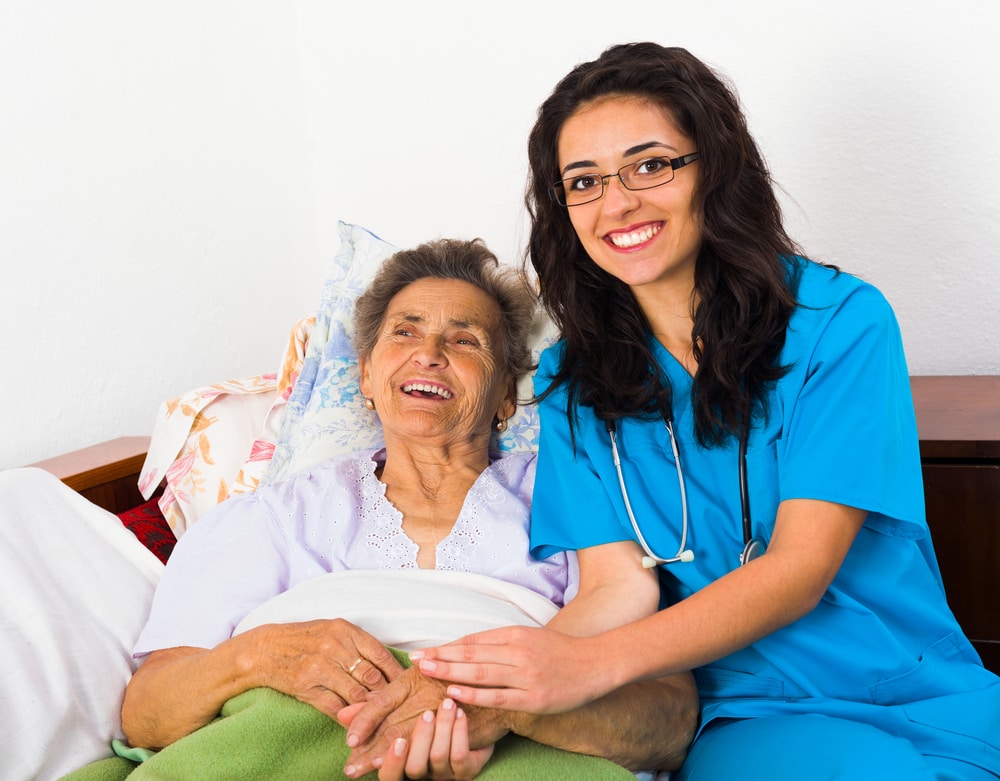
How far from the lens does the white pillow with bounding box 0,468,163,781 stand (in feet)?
4.29

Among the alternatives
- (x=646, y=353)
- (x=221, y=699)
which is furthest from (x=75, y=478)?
(x=646, y=353)

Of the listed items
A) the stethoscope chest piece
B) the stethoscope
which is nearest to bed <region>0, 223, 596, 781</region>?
the stethoscope

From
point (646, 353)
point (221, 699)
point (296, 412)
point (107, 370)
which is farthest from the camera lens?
point (107, 370)

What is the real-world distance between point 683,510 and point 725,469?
8cm

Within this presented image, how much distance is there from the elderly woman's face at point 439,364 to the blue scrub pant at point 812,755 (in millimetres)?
664

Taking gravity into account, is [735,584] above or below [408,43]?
below

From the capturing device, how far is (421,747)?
3.77 ft

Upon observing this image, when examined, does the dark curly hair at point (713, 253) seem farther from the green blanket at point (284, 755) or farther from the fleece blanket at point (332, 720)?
the green blanket at point (284, 755)

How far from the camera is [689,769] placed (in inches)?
53.4

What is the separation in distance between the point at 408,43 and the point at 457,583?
1607mm

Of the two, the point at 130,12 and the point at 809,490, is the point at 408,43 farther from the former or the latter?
the point at 809,490

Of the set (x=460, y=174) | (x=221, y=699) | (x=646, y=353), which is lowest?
(x=221, y=699)

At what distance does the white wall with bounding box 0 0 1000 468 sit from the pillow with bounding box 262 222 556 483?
1.25 ft

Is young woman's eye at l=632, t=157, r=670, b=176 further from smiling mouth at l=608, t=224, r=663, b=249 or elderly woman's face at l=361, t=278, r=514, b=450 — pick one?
elderly woman's face at l=361, t=278, r=514, b=450
